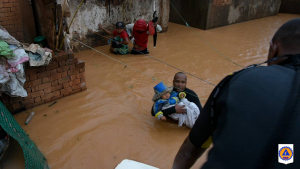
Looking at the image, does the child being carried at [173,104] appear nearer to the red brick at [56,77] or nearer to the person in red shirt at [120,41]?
the red brick at [56,77]

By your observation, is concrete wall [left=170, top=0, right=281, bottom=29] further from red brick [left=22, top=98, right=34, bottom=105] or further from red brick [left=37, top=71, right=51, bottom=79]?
red brick [left=22, top=98, right=34, bottom=105]

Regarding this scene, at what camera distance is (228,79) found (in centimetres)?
102

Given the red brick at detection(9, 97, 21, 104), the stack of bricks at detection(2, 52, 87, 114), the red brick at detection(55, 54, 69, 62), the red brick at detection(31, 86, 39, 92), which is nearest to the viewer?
the red brick at detection(9, 97, 21, 104)

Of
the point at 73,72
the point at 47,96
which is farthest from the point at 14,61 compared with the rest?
the point at 73,72

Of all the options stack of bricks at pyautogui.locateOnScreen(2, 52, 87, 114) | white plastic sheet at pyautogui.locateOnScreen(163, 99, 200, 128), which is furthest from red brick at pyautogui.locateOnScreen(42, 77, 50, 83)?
white plastic sheet at pyautogui.locateOnScreen(163, 99, 200, 128)

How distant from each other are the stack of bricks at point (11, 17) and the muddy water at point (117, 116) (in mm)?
1650

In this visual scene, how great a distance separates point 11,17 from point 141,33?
3.22 metres

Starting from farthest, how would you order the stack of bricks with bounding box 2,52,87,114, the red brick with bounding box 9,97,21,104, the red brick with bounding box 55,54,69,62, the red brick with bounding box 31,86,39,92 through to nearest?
1. the red brick with bounding box 55,54,69,62
2. the red brick with bounding box 31,86,39,92
3. the stack of bricks with bounding box 2,52,87,114
4. the red brick with bounding box 9,97,21,104

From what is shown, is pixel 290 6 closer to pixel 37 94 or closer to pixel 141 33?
pixel 141 33

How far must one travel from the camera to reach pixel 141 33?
6.53 m

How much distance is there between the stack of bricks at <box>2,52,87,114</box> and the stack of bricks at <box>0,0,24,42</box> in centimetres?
137

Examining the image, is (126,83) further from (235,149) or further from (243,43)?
(243,43)

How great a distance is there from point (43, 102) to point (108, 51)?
10.6 feet

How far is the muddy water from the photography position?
116 inches
